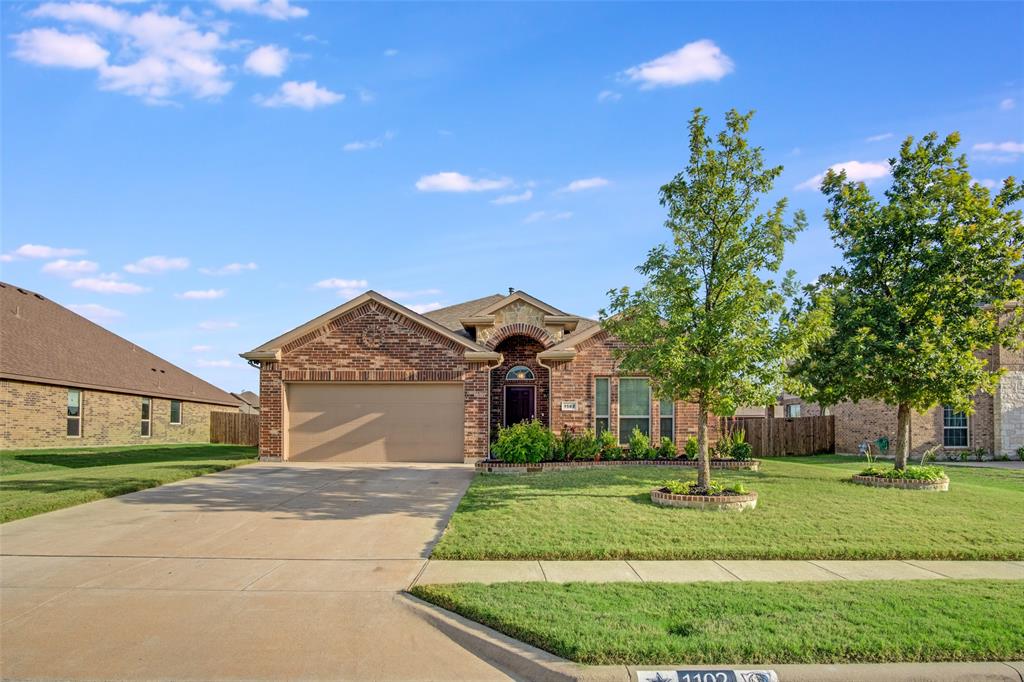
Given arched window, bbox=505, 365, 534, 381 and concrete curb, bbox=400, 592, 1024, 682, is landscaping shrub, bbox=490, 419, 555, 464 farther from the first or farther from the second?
concrete curb, bbox=400, 592, 1024, 682

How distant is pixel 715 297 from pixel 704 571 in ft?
19.9

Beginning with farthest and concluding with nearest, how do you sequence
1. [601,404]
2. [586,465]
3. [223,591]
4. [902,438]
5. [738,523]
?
[601,404] < [586,465] < [902,438] < [738,523] < [223,591]

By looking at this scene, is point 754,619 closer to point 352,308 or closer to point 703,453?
point 703,453

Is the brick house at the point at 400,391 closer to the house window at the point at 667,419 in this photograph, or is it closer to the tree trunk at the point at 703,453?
the house window at the point at 667,419

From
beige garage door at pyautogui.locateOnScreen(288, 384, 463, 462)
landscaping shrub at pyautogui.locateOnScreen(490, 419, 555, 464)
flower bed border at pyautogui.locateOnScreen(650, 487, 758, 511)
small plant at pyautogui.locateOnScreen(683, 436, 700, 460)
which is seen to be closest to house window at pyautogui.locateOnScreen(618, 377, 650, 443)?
small plant at pyautogui.locateOnScreen(683, 436, 700, 460)

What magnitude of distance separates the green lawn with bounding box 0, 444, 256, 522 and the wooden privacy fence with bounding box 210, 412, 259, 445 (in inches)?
347

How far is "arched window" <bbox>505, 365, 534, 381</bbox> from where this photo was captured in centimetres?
2362

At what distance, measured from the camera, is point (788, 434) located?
27.3m

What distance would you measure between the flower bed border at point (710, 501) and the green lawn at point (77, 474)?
10.4m

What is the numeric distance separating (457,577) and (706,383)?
6.37 meters

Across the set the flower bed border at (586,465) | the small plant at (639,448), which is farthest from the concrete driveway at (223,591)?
the small plant at (639,448)

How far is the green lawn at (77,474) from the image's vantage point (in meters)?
12.2

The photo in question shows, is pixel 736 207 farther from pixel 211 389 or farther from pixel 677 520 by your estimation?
pixel 211 389

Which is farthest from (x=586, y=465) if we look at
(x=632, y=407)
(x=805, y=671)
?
(x=805, y=671)
